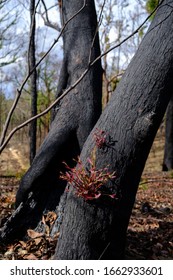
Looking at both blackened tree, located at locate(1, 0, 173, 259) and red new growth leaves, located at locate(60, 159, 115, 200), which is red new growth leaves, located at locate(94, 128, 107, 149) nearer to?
blackened tree, located at locate(1, 0, 173, 259)

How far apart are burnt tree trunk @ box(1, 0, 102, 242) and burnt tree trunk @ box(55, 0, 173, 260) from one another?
852 mm

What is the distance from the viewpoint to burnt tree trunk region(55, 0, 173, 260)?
7.91 feet

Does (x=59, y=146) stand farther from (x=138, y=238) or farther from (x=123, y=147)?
Answer: (x=138, y=238)

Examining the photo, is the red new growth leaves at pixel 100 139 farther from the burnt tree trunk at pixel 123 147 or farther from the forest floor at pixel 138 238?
the forest floor at pixel 138 238

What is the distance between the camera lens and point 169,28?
252 centimetres

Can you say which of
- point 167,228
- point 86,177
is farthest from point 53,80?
point 86,177

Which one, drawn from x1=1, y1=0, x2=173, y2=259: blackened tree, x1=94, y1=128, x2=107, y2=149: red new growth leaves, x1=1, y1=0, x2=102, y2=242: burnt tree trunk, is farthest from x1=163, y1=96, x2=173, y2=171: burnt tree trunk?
x1=94, y1=128, x2=107, y2=149: red new growth leaves

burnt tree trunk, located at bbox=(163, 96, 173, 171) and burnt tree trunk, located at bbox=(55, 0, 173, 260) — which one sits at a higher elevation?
burnt tree trunk, located at bbox=(163, 96, 173, 171)

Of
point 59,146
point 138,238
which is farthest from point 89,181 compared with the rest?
point 138,238

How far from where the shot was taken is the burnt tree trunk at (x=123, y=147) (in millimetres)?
2412

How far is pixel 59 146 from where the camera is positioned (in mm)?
3330

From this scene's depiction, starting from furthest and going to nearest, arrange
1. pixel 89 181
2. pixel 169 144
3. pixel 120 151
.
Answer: pixel 169 144
pixel 120 151
pixel 89 181

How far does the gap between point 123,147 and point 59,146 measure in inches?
40.9
